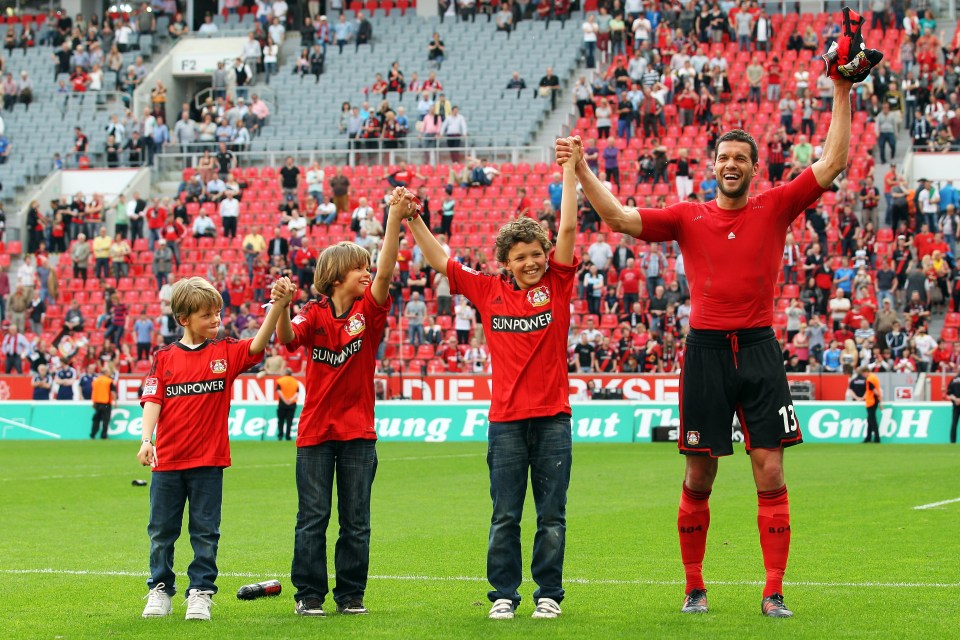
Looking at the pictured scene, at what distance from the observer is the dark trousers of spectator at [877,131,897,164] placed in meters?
35.5

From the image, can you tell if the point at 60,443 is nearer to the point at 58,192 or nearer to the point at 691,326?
the point at 58,192

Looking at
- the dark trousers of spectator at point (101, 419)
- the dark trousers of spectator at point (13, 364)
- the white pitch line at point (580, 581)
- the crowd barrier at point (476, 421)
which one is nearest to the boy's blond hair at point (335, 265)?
the white pitch line at point (580, 581)

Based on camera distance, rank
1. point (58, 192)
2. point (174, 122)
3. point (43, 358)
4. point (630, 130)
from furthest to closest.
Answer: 1. point (174, 122)
2. point (58, 192)
3. point (630, 130)
4. point (43, 358)

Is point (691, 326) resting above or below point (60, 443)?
above

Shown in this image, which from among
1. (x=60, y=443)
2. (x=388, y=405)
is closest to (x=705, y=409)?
(x=388, y=405)

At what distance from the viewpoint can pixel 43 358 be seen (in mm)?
35375

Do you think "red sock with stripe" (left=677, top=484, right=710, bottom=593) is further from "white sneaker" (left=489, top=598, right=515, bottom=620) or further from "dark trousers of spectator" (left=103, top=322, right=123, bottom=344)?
"dark trousers of spectator" (left=103, top=322, right=123, bottom=344)

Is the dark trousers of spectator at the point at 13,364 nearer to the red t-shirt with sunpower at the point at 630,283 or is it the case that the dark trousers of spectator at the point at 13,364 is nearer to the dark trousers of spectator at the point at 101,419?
the dark trousers of spectator at the point at 101,419

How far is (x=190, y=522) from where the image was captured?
8.36m

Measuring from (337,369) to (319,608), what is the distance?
1.31m

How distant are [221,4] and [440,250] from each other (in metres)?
42.2

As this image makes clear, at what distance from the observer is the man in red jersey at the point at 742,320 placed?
7906mm

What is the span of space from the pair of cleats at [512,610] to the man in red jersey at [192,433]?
154 centimetres

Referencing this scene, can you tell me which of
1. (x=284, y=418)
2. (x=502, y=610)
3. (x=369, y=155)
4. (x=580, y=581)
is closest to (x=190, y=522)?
(x=502, y=610)
